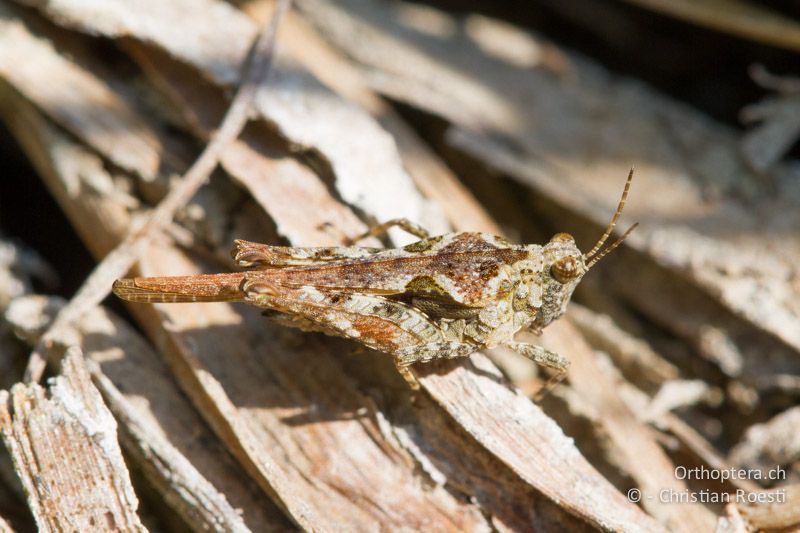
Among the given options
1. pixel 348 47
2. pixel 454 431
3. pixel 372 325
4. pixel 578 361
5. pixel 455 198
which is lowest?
pixel 454 431

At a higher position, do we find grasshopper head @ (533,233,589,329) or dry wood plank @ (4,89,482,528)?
grasshopper head @ (533,233,589,329)

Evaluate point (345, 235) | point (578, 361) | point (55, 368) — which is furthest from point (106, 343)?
point (578, 361)

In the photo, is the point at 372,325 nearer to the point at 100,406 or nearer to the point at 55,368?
the point at 100,406

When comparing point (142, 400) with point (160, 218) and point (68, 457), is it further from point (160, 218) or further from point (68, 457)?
point (160, 218)

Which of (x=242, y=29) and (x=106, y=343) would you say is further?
(x=242, y=29)

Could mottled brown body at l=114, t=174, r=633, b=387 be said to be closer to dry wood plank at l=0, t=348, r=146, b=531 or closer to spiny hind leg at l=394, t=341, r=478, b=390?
spiny hind leg at l=394, t=341, r=478, b=390

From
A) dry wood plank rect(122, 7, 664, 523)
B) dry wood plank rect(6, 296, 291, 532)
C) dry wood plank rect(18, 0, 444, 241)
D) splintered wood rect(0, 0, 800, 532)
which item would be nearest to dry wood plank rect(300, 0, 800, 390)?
splintered wood rect(0, 0, 800, 532)

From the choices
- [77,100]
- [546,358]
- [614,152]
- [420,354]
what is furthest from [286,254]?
[614,152]
